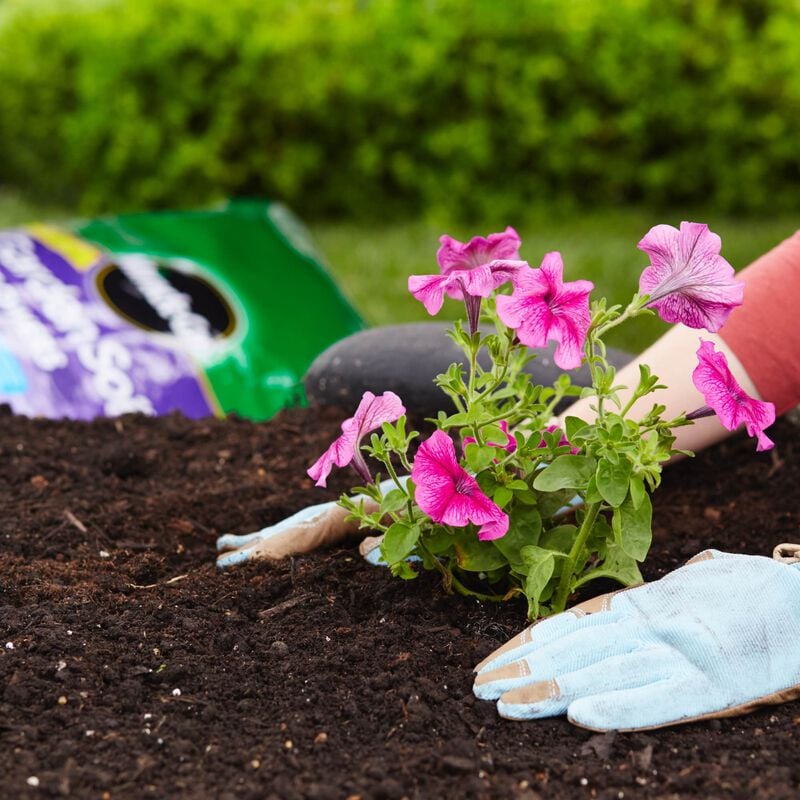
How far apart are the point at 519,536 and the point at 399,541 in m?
0.20

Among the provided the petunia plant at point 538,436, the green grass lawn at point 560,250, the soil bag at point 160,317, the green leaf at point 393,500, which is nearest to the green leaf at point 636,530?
the petunia plant at point 538,436

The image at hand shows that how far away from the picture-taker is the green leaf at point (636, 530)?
1679mm

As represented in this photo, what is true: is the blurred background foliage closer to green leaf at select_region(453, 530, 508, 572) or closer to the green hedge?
the green hedge

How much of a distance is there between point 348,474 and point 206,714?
3.32 ft

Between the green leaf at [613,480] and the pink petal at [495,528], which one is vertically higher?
the green leaf at [613,480]

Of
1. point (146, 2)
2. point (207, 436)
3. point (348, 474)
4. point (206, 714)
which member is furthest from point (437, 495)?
point (146, 2)

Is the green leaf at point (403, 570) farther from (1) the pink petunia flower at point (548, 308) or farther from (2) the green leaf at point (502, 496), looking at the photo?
(1) the pink petunia flower at point (548, 308)

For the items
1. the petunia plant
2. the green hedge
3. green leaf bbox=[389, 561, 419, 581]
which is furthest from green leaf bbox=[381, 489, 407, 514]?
the green hedge

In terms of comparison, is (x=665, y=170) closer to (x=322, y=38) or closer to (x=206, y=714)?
(x=322, y=38)

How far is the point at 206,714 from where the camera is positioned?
5.29 feet

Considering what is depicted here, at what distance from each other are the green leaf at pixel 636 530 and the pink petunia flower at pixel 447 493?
173 mm

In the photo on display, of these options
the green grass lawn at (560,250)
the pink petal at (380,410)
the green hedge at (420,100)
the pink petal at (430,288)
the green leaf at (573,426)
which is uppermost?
the pink petal at (430,288)

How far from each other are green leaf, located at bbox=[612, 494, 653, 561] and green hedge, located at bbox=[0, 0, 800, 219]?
393 centimetres

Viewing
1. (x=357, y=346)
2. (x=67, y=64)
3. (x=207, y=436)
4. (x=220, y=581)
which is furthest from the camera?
(x=67, y=64)
